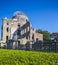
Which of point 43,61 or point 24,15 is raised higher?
point 24,15

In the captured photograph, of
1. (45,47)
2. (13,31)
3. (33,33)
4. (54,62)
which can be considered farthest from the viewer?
(13,31)

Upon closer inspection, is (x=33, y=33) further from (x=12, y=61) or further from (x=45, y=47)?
(x=12, y=61)

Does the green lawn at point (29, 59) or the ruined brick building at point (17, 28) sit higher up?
the ruined brick building at point (17, 28)

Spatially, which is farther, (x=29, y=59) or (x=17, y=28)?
(x=17, y=28)

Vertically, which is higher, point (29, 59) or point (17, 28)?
point (17, 28)

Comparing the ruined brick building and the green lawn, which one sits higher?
the ruined brick building

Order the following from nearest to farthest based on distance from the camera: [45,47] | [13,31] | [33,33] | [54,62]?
[54,62] < [45,47] < [33,33] < [13,31]

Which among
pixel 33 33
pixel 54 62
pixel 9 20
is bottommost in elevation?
pixel 54 62

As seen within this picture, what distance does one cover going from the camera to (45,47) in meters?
35.0

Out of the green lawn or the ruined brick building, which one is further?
the ruined brick building

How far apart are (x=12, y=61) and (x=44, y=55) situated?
6.51ft

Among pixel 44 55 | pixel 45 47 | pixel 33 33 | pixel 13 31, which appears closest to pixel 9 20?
pixel 13 31

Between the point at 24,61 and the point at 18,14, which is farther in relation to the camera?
the point at 18,14

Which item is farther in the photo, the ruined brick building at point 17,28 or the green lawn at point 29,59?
the ruined brick building at point 17,28
